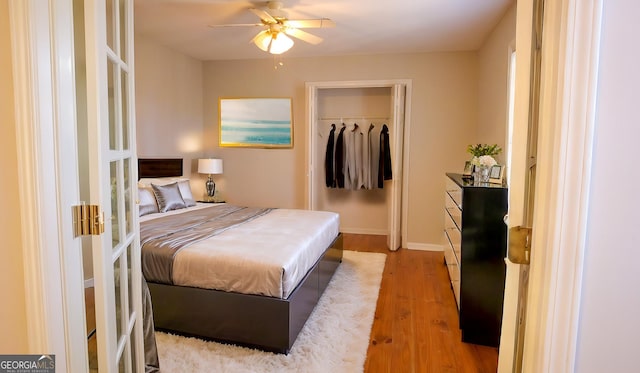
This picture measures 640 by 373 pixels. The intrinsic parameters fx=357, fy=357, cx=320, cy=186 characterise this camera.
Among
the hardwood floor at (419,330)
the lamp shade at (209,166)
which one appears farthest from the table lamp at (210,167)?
the hardwood floor at (419,330)

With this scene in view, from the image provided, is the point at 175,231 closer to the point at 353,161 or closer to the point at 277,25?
the point at 277,25

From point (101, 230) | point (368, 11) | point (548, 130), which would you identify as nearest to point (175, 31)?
point (368, 11)

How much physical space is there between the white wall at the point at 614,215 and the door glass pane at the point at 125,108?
1425 mm

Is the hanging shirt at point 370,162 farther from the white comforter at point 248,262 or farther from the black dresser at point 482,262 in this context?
the black dresser at point 482,262

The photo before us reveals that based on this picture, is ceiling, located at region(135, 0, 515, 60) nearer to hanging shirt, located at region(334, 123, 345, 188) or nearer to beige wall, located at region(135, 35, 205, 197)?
beige wall, located at region(135, 35, 205, 197)

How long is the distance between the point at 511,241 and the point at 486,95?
3.57 m

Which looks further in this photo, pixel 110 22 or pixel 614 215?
pixel 110 22

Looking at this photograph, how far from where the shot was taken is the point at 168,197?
12.7 ft

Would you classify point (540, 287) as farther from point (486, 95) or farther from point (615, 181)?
point (486, 95)

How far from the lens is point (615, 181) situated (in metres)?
0.71

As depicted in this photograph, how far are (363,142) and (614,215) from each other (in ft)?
14.5

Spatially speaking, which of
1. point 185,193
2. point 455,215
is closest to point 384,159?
point 455,215

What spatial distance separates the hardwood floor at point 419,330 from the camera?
215cm

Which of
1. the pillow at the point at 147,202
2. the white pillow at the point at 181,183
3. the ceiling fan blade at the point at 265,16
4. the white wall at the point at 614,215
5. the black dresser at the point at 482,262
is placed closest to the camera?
the white wall at the point at 614,215
